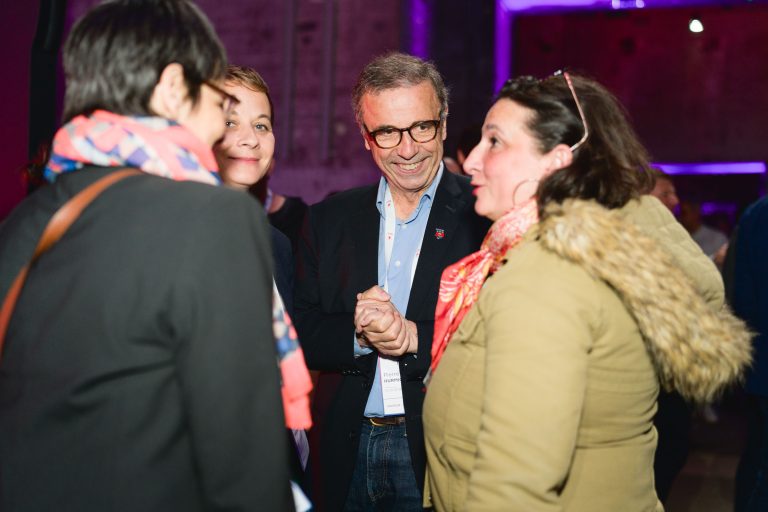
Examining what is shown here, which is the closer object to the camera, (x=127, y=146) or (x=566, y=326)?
(x=127, y=146)

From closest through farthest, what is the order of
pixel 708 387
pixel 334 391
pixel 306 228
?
pixel 708 387
pixel 334 391
pixel 306 228

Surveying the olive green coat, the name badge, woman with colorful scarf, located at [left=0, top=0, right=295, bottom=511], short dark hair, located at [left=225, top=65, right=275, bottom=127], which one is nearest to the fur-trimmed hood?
the olive green coat

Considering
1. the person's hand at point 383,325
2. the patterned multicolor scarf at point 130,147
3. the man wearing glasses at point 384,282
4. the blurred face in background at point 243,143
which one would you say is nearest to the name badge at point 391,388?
the man wearing glasses at point 384,282

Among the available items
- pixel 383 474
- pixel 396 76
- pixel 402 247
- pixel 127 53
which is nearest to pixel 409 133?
pixel 396 76

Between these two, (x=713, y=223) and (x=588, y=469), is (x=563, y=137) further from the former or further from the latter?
(x=713, y=223)

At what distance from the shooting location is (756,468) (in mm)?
3029

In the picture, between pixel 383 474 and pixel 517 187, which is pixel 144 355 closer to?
pixel 517 187

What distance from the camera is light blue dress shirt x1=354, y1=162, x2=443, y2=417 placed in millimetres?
2295

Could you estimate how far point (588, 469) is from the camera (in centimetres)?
142

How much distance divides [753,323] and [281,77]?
5.26 meters

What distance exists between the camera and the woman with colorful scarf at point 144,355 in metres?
1.04

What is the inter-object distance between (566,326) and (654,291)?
0.66ft

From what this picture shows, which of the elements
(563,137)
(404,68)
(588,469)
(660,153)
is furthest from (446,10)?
(588,469)

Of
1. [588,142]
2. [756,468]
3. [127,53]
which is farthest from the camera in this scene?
[756,468]
